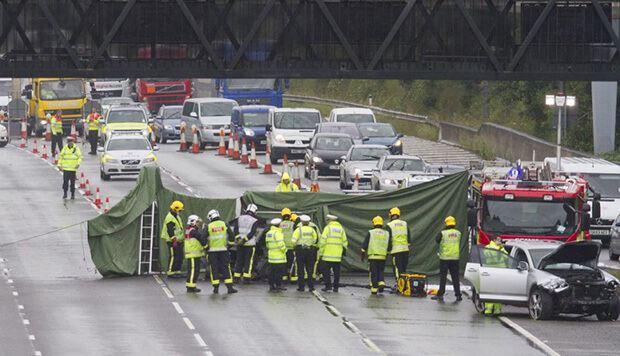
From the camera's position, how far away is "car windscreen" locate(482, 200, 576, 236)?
29.4m

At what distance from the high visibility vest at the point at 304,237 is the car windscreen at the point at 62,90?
127ft

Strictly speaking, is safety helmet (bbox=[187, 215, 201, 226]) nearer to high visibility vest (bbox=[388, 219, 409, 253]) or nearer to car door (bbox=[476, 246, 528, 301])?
high visibility vest (bbox=[388, 219, 409, 253])

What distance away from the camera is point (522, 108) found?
7169cm

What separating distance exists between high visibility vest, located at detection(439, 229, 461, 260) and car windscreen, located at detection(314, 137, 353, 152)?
2041 centimetres

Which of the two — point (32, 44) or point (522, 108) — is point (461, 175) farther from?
point (522, 108)

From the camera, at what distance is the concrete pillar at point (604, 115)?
53594 mm

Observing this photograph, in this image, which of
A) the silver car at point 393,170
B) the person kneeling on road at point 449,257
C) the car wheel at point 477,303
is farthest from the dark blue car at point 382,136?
the car wheel at point 477,303

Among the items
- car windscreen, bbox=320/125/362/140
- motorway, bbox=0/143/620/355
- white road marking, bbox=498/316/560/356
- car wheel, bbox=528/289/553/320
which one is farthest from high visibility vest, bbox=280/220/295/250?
car windscreen, bbox=320/125/362/140

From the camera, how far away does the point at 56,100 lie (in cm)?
6531

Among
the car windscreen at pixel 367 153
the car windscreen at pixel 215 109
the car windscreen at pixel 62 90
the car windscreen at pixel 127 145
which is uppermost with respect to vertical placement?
the car windscreen at pixel 62 90

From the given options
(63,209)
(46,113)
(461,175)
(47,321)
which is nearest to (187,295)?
(47,321)

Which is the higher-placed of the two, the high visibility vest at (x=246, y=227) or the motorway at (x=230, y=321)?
the high visibility vest at (x=246, y=227)

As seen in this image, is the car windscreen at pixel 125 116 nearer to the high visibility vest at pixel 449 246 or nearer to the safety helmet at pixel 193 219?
the safety helmet at pixel 193 219

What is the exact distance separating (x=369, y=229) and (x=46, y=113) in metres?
36.4
